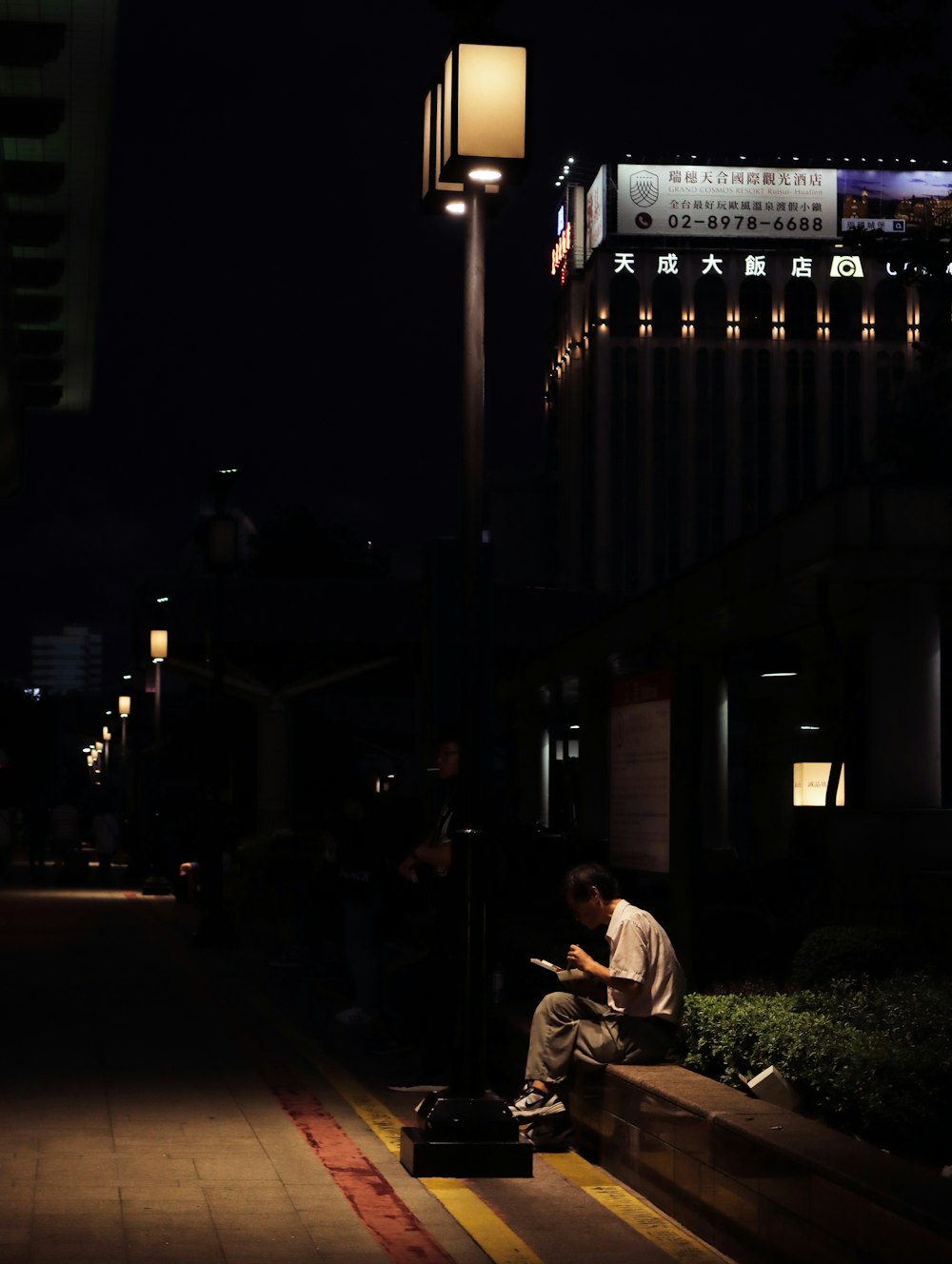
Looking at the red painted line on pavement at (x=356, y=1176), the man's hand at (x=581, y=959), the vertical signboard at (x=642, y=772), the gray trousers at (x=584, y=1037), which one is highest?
the vertical signboard at (x=642, y=772)

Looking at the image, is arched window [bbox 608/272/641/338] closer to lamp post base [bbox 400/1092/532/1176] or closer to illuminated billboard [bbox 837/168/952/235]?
illuminated billboard [bbox 837/168/952/235]

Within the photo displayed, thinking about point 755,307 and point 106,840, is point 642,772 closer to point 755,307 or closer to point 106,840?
point 106,840

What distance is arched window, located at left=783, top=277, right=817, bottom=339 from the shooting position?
448 ft

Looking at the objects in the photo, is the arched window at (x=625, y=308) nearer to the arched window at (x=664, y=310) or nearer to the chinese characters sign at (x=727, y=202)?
the arched window at (x=664, y=310)

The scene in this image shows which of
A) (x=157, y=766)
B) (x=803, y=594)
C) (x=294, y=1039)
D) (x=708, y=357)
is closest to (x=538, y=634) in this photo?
(x=157, y=766)

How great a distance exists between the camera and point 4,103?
58.3 ft

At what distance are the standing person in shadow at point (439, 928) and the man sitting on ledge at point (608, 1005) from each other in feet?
4.66

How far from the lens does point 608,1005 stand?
9.61 meters

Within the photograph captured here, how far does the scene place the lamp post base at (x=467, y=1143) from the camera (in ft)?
29.3

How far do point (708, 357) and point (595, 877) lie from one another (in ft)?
429

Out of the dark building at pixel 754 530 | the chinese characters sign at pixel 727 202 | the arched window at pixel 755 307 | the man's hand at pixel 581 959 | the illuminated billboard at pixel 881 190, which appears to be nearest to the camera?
the man's hand at pixel 581 959

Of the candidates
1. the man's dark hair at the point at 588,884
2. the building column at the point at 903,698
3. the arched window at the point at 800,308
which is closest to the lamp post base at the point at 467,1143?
the man's dark hair at the point at 588,884

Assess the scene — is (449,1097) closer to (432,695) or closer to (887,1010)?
(887,1010)

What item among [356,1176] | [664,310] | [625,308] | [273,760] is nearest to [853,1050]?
[356,1176]
